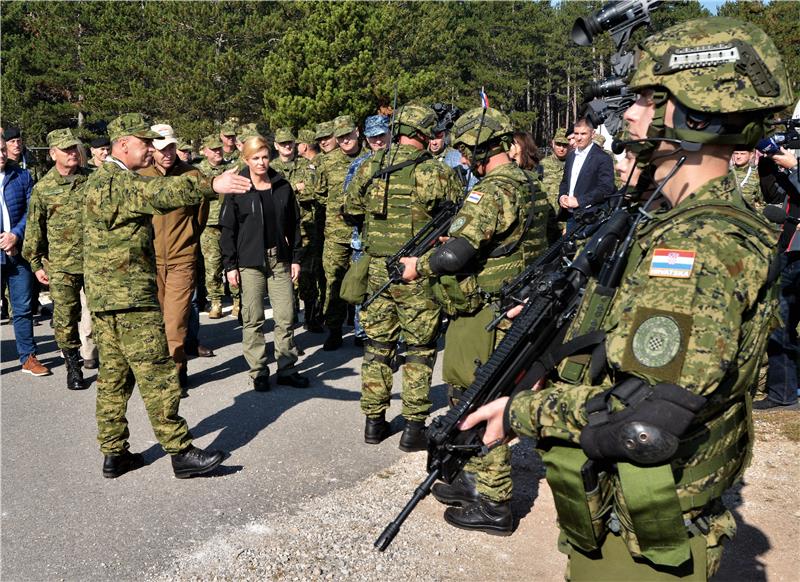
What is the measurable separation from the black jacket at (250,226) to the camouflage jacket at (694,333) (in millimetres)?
4879

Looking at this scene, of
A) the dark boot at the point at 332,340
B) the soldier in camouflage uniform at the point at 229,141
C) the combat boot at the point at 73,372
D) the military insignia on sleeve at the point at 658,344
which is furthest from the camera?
the soldier in camouflage uniform at the point at 229,141

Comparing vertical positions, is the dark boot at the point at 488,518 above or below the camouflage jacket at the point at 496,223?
below

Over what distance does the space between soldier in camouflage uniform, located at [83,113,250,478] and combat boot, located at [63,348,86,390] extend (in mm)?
2130

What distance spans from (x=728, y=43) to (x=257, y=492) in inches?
151

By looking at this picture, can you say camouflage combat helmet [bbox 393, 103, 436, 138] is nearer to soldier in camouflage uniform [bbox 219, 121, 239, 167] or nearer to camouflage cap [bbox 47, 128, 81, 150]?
camouflage cap [bbox 47, 128, 81, 150]

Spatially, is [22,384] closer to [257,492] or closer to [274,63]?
[257,492]

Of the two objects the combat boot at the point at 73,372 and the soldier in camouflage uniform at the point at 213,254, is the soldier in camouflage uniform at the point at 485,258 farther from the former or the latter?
the soldier in camouflage uniform at the point at 213,254

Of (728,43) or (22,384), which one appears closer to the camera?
(728,43)

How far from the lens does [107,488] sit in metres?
4.94

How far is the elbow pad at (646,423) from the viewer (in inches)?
76.7

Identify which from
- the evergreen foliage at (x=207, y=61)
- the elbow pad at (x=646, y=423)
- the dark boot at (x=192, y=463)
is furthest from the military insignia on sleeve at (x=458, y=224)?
the evergreen foliage at (x=207, y=61)

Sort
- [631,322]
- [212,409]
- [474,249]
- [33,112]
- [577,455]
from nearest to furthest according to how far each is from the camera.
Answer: [631,322] < [577,455] < [474,249] < [212,409] < [33,112]

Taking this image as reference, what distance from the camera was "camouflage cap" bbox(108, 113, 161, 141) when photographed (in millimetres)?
4859

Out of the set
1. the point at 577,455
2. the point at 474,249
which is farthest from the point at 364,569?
the point at 577,455
